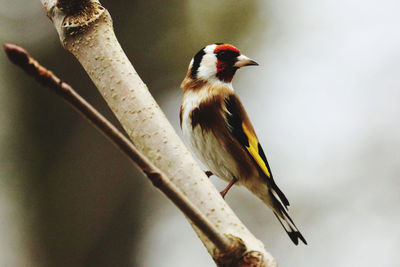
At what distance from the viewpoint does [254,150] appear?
254cm

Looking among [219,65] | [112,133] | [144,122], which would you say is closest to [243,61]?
[219,65]

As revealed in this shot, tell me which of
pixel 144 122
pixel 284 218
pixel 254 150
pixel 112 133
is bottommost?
pixel 284 218

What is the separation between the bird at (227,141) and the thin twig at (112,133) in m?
1.52

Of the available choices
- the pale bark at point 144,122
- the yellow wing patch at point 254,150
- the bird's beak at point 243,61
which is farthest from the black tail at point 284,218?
the pale bark at point 144,122

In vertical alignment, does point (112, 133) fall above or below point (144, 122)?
above

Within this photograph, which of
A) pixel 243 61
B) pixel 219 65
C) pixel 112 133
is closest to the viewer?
pixel 112 133

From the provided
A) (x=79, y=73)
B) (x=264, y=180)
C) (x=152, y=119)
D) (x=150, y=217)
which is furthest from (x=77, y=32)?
(x=150, y=217)

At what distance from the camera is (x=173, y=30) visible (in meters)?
4.08

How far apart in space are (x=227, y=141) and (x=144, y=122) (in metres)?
1.42

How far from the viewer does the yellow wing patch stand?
2.47 m

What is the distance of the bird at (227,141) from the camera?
2.44 meters

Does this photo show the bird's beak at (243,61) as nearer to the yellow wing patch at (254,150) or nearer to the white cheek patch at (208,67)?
the white cheek patch at (208,67)

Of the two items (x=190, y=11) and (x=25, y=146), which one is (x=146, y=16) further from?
(x=25, y=146)

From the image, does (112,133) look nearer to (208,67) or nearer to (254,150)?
(254,150)
